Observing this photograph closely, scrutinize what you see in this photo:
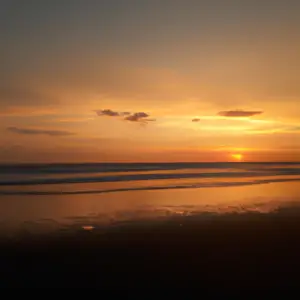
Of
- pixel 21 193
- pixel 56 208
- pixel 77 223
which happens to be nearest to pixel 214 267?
pixel 77 223

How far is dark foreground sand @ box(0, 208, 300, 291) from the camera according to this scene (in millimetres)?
5648

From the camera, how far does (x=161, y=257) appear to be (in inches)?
267

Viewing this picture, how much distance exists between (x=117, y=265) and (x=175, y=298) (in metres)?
1.53

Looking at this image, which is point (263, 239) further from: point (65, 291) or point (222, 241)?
point (65, 291)

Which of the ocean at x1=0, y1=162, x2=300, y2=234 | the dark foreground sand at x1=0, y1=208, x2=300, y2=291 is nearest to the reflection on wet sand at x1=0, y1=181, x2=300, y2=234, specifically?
the ocean at x1=0, y1=162, x2=300, y2=234

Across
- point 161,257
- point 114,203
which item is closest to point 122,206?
point 114,203

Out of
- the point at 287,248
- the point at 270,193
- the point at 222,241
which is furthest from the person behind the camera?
the point at 270,193

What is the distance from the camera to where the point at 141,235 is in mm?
8391

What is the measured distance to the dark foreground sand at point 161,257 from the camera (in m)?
5.65

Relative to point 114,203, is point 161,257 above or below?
below

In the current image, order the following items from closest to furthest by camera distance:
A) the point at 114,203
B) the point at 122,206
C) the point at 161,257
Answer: the point at 161,257 → the point at 122,206 → the point at 114,203

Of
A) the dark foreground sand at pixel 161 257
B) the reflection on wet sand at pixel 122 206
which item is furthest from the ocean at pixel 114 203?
the dark foreground sand at pixel 161 257

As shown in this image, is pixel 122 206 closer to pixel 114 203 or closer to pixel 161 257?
pixel 114 203

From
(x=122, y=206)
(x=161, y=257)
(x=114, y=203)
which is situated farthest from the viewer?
(x=114, y=203)
